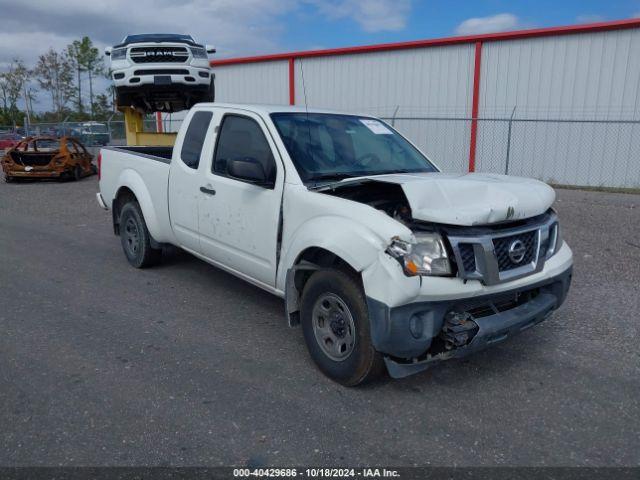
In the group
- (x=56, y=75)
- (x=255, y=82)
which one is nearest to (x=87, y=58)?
(x=56, y=75)

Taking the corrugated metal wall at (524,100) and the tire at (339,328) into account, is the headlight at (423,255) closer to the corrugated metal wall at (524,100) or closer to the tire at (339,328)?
Result: the tire at (339,328)

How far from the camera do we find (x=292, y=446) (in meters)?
3.00

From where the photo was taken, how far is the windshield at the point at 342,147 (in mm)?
4293

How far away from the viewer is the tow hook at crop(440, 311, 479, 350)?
3.24 m

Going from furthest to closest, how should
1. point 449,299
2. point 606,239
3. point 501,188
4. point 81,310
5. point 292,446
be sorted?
point 606,239 < point 81,310 < point 501,188 < point 449,299 < point 292,446

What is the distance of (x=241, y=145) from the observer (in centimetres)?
471

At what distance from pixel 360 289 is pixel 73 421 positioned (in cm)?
188

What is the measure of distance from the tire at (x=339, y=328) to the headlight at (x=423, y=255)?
390 millimetres

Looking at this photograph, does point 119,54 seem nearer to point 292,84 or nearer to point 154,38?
point 154,38

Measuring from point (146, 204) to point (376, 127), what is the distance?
2.66m

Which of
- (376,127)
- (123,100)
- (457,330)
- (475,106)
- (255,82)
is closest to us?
(457,330)

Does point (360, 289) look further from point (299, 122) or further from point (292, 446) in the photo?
point (299, 122)

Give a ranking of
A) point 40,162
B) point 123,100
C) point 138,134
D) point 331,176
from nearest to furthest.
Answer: point 331,176 < point 123,100 < point 138,134 < point 40,162

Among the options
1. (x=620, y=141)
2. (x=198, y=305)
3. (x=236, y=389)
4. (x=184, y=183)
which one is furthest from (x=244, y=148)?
(x=620, y=141)
